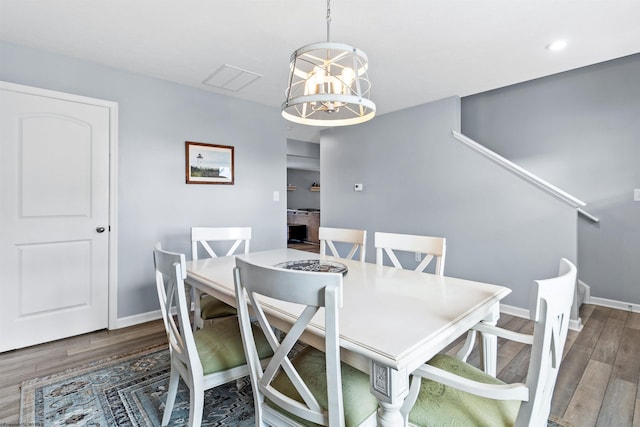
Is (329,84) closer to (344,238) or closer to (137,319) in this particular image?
(344,238)

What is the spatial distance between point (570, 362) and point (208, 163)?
3496 millimetres

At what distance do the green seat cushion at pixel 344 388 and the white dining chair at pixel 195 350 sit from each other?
0.58 ft

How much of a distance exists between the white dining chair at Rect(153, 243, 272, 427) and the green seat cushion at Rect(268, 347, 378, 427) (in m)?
0.18

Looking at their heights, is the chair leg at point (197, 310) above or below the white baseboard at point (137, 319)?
above

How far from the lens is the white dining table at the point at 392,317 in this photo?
90 cm

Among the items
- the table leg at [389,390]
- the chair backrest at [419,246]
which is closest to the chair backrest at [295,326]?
the table leg at [389,390]

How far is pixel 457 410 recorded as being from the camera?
1.03 m

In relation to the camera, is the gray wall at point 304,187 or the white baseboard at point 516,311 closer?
the white baseboard at point 516,311

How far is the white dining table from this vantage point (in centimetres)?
90

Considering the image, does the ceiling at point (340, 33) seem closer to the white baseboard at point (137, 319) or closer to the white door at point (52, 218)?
the white door at point (52, 218)

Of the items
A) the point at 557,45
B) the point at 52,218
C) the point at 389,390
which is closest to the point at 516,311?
the point at 557,45

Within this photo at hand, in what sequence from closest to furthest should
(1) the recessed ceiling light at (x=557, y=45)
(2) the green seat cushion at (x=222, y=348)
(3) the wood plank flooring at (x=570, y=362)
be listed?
(2) the green seat cushion at (x=222, y=348) < (3) the wood plank flooring at (x=570, y=362) < (1) the recessed ceiling light at (x=557, y=45)

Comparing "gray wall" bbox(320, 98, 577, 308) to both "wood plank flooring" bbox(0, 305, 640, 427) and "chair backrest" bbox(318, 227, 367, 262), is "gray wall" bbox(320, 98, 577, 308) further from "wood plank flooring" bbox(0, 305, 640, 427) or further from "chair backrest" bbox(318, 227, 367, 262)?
"chair backrest" bbox(318, 227, 367, 262)

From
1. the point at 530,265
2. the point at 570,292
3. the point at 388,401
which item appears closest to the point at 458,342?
the point at 530,265
